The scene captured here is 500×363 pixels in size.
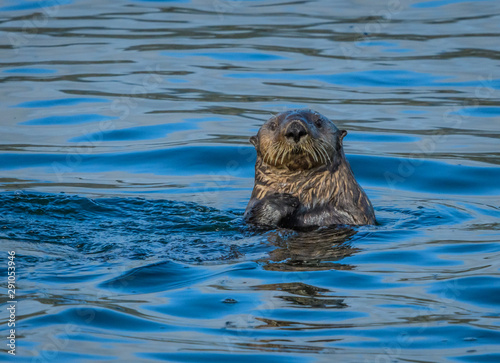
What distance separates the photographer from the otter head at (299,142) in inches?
281

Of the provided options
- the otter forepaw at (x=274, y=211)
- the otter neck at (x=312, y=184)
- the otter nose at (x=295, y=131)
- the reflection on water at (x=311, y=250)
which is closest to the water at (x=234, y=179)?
the reflection on water at (x=311, y=250)

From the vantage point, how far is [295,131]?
7062 mm

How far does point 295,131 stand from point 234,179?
3.49 m

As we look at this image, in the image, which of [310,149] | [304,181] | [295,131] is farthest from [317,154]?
[295,131]

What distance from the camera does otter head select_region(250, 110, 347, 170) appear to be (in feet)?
23.4

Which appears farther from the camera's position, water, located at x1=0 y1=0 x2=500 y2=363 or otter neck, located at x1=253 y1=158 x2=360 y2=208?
otter neck, located at x1=253 y1=158 x2=360 y2=208

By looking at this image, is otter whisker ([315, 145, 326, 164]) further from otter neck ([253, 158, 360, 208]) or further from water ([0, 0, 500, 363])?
water ([0, 0, 500, 363])

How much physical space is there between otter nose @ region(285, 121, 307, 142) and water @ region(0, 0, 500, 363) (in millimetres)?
789

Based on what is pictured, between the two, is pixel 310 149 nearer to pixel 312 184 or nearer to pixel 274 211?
pixel 312 184

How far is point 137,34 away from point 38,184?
884 cm

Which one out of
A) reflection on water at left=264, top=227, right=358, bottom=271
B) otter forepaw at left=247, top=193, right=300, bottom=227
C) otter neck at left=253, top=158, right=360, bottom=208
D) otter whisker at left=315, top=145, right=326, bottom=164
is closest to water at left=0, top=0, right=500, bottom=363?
reflection on water at left=264, top=227, right=358, bottom=271

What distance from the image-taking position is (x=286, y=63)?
1630cm

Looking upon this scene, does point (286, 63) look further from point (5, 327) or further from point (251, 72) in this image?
point (5, 327)

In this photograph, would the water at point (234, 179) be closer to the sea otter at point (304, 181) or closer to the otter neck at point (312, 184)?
the sea otter at point (304, 181)
